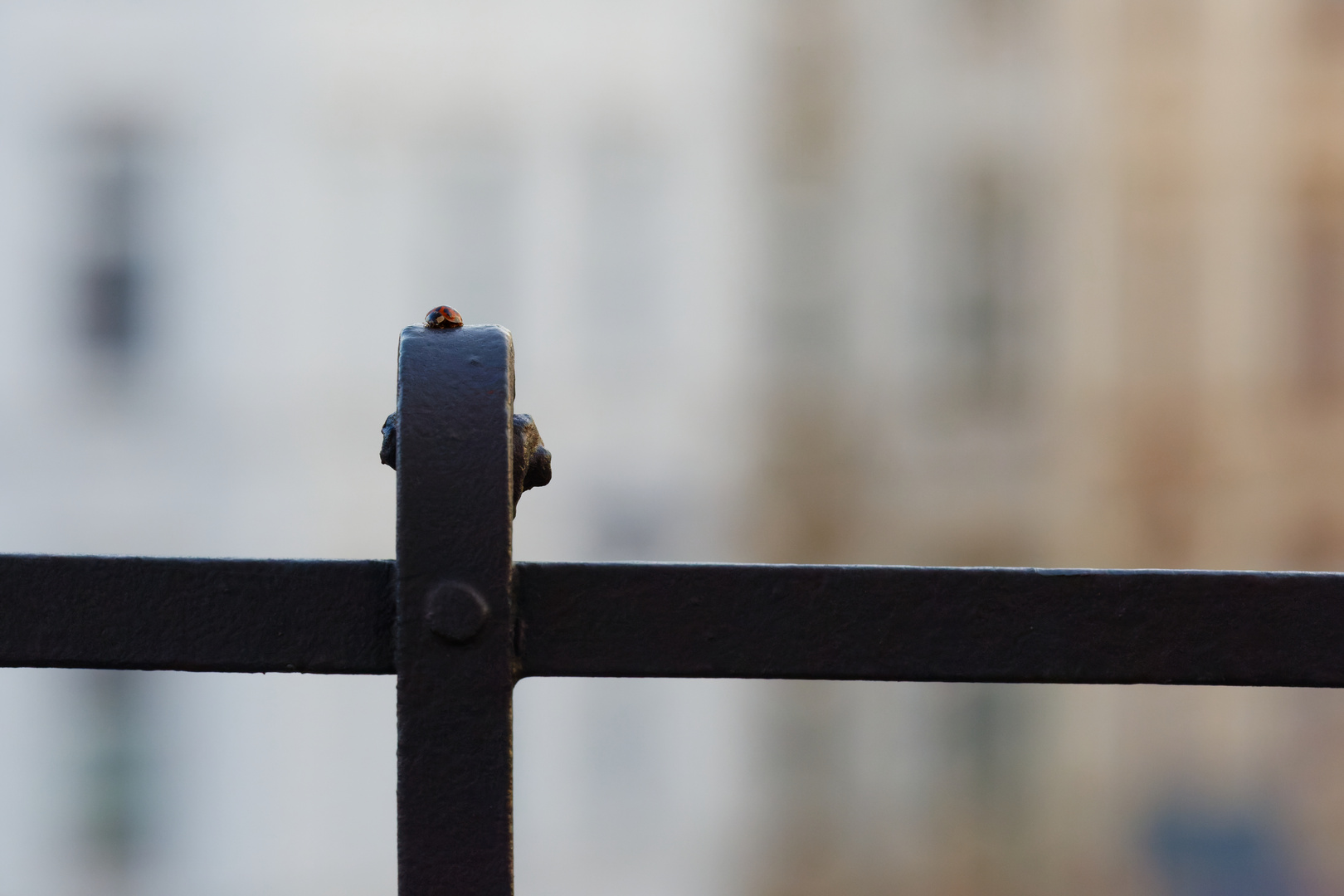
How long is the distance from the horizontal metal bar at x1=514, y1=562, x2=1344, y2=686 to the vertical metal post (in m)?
0.02

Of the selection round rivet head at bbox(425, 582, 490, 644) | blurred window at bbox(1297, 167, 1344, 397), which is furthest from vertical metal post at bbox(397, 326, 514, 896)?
blurred window at bbox(1297, 167, 1344, 397)

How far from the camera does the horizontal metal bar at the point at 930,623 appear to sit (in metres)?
0.31

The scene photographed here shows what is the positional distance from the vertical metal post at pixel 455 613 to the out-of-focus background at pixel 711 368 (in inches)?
143

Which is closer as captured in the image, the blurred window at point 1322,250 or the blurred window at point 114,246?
the blurred window at point 114,246

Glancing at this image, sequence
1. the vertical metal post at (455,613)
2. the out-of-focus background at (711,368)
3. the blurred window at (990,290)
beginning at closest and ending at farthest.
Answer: the vertical metal post at (455,613) → the out-of-focus background at (711,368) → the blurred window at (990,290)

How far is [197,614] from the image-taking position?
0.31 meters

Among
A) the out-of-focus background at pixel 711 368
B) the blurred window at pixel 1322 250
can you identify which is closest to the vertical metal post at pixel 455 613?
the out-of-focus background at pixel 711 368

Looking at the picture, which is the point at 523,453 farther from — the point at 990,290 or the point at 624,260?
the point at 990,290

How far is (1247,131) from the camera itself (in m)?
4.23

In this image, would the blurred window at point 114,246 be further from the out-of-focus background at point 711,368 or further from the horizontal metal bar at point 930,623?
the horizontal metal bar at point 930,623

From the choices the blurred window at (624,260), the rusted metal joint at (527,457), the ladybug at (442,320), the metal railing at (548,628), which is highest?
the blurred window at (624,260)

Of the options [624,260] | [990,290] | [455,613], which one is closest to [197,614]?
[455,613]

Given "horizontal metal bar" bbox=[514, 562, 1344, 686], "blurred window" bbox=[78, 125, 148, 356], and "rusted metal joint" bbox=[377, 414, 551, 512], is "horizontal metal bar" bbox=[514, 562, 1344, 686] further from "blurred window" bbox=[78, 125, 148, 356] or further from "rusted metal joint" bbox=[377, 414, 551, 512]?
"blurred window" bbox=[78, 125, 148, 356]

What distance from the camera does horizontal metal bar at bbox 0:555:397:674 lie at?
31cm
